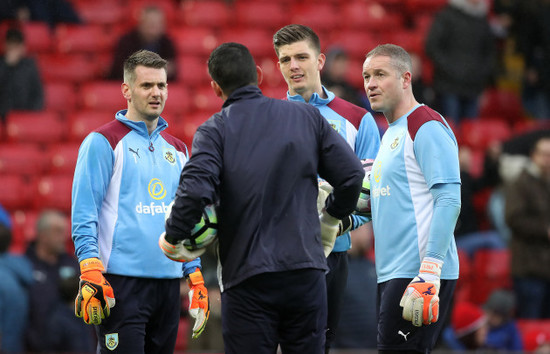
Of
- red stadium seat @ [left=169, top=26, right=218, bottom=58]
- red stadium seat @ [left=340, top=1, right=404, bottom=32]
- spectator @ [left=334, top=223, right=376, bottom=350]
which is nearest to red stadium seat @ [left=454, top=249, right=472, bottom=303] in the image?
spectator @ [left=334, top=223, right=376, bottom=350]

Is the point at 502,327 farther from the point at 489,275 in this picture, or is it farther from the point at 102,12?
the point at 102,12

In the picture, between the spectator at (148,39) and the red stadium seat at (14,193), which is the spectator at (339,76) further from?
the red stadium seat at (14,193)

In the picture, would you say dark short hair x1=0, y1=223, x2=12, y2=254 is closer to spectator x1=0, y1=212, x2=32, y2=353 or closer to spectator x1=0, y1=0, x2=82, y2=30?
spectator x1=0, y1=212, x2=32, y2=353

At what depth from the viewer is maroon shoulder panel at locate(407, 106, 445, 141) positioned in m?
5.16

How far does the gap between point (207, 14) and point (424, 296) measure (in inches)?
373

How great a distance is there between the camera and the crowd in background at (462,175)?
894 centimetres

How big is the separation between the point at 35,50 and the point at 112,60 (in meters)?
1.45

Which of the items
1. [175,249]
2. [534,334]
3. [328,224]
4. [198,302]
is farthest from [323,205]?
[534,334]

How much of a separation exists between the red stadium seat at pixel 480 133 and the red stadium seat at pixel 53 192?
5241 millimetres

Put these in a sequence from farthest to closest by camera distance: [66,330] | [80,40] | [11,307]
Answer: [80,40], [11,307], [66,330]

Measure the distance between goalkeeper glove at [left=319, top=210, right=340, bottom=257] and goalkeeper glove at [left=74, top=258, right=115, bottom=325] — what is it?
1225 mm

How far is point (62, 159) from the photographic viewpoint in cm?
1117

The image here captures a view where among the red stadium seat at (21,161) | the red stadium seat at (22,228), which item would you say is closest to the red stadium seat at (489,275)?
the red stadium seat at (22,228)

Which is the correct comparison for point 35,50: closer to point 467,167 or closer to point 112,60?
point 112,60
